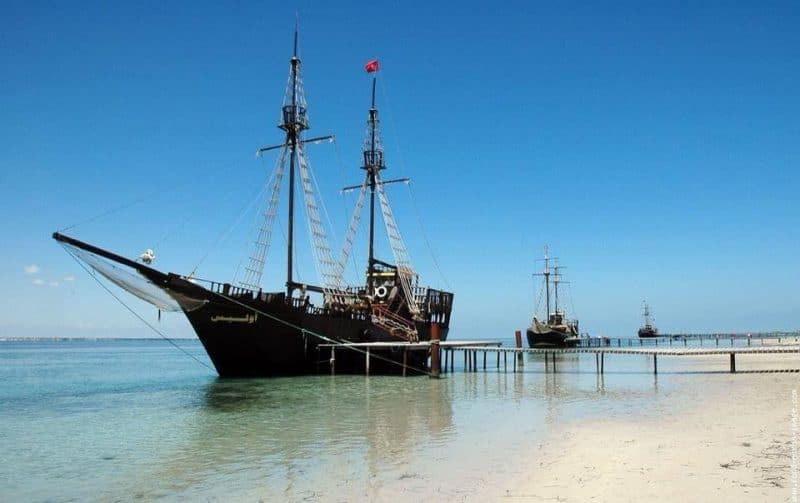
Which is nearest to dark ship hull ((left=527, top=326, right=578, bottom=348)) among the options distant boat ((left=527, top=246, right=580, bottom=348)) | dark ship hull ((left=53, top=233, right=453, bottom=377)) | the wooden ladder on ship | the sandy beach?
distant boat ((left=527, top=246, right=580, bottom=348))

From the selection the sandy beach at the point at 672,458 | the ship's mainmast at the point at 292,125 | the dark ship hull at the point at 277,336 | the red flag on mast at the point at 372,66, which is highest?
the red flag on mast at the point at 372,66

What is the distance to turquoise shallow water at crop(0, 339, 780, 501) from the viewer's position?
11.3 m

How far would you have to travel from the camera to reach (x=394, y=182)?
50531 mm

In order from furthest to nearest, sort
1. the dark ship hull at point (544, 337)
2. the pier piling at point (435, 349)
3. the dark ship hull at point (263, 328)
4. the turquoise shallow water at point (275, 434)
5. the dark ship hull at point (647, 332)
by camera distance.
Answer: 1. the dark ship hull at point (647, 332)
2. the dark ship hull at point (544, 337)
3. the pier piling at point (435, 349)
4. the dark ship hull at point (263, 328)
5. the turquoise shallow water at point (275, 434)

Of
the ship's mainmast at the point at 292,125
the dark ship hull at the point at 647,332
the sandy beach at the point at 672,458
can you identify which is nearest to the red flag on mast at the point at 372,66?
the ship's mainmast at the point at 292,125

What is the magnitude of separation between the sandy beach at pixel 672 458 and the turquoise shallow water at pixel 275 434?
127cm

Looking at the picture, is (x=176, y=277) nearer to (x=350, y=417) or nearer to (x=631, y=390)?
(x=350, y=417)

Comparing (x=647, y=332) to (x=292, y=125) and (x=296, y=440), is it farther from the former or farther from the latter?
(x=296, y=440)

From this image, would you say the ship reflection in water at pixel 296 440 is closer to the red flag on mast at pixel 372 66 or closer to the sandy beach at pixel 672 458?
the sandy beach at pixel 672 458

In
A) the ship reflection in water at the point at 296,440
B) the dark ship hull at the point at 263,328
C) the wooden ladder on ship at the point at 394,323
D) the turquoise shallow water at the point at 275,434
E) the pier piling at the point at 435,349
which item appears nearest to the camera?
the turquoise shallow water at the point at 275,434

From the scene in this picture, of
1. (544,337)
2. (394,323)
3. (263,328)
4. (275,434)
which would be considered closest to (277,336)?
(263,328)

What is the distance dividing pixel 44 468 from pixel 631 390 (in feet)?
76.0

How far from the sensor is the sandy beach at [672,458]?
30.7 feet

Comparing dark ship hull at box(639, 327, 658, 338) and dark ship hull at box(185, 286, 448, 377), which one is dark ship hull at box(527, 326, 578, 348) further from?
dark ship hull at box(639, 327, 658, 338)
